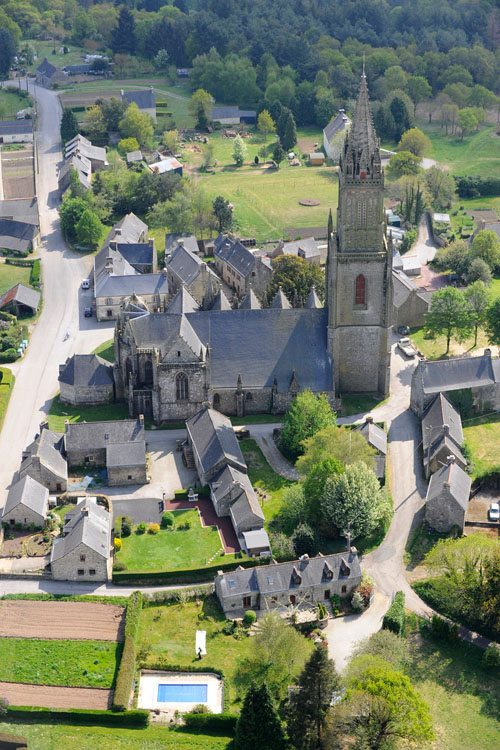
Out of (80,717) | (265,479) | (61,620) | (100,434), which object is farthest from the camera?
(100,434)

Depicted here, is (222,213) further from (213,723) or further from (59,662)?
(213,723)

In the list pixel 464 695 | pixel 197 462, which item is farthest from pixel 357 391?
pixel 464 695

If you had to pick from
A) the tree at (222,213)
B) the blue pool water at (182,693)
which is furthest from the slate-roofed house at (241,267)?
the blue pool water at (182,693)

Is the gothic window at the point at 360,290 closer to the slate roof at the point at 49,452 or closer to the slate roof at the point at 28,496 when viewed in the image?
the slate roof at the point at 49,452

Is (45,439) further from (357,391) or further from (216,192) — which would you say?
(216,192)

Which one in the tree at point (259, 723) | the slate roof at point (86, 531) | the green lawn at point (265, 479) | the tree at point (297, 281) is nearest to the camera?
the tree at point (259, 723)

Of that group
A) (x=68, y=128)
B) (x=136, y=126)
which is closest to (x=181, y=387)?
(x=136, y=126)
